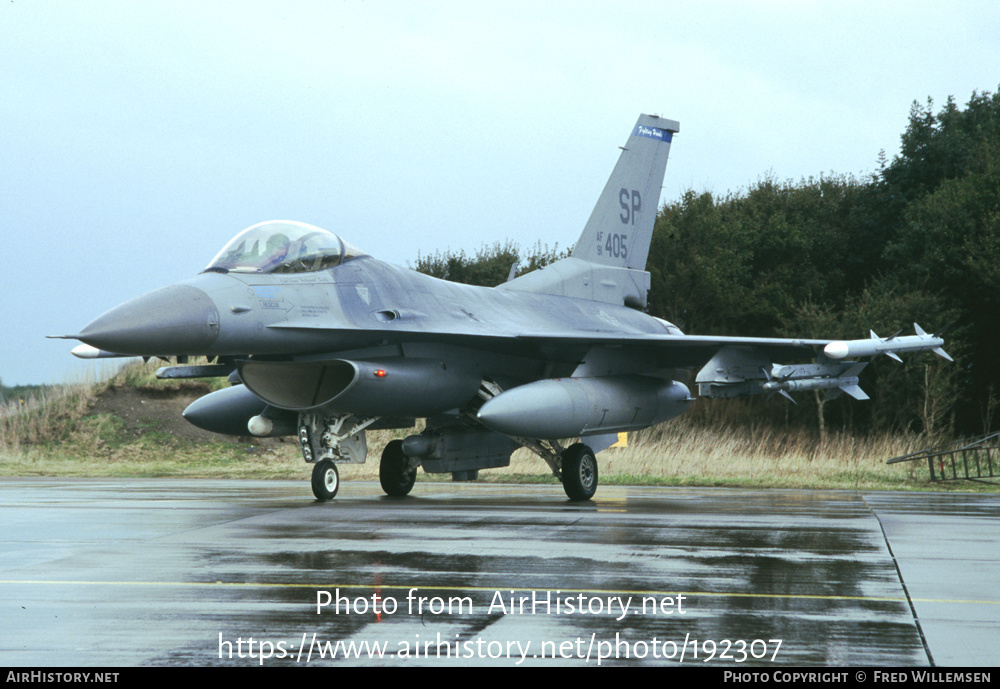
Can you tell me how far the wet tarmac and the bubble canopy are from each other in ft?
8.89

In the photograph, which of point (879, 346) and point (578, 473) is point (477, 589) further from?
point (879, 346)

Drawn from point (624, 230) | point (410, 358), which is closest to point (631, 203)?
point (624, 230)

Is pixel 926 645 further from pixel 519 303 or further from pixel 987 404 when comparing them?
pixel 987 404

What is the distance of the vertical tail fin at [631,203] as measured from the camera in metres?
16.6

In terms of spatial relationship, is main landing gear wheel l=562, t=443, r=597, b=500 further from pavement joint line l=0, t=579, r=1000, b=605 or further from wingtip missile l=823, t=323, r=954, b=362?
pavement joint line l=0, t=579, r=1000, b=605

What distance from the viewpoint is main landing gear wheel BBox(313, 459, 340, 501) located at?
12.0 m

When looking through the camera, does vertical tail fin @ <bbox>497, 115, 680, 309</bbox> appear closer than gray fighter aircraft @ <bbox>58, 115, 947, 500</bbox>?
No

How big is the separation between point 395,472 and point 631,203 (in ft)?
20.9

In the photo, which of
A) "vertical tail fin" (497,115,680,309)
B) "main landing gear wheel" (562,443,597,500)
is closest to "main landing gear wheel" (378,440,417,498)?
"main landing gear wheel" (562,443,597,500)

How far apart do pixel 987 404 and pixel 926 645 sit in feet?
87.3

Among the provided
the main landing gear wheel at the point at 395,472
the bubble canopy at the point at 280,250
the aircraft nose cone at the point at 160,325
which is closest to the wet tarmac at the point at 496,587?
the aircraft nose cone at the point at 160,325

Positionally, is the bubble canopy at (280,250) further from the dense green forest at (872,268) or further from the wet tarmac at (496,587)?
the dense green forest at (872,268)

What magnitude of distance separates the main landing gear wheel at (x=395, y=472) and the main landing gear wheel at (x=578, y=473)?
2096 mm

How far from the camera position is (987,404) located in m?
28.3
